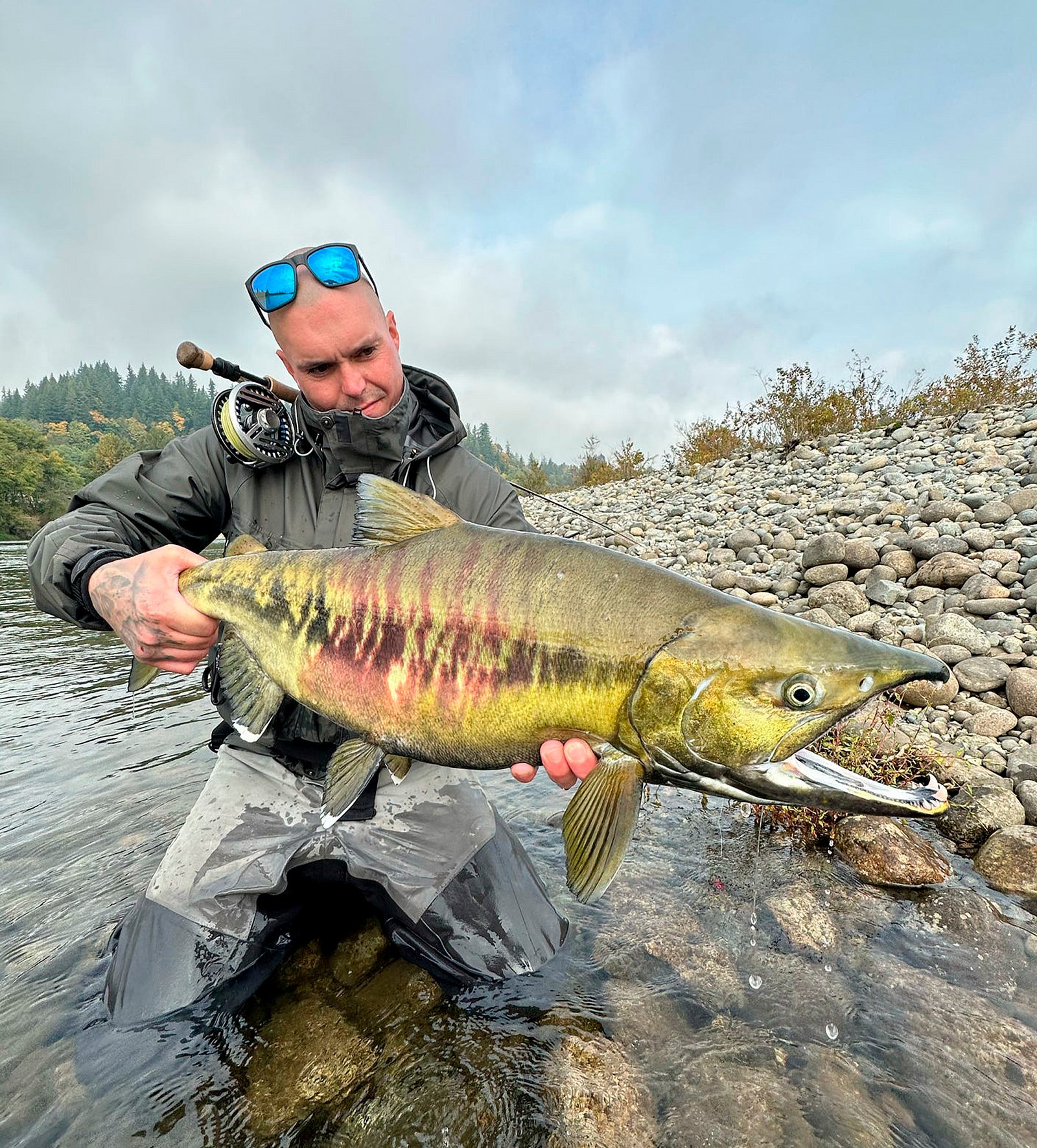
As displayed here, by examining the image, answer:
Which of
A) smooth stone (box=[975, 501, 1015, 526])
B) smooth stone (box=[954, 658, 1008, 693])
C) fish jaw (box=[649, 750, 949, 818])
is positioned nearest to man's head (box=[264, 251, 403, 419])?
fish jaw (box=[649, 750, 949, 818])

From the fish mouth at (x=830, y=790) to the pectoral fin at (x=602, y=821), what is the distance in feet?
1.11

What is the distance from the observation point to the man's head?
3.32 metres

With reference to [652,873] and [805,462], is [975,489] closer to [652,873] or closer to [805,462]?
[805,462]

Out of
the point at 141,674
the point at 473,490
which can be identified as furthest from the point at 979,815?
the point at 141,674

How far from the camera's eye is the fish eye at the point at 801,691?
1.89m

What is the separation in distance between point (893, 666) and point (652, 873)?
2661 mm

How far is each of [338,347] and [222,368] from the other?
1016 mm

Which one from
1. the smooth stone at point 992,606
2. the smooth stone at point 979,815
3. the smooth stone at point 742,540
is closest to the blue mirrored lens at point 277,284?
the smooth stone at point 979,815

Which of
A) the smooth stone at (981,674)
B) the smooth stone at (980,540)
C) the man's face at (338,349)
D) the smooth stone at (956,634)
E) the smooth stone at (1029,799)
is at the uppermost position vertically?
the man's face at (338,349)

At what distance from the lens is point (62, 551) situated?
289 centimetres

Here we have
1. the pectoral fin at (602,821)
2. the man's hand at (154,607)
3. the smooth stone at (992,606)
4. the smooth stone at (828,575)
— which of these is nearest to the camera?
the pectoral fin at (602,821)

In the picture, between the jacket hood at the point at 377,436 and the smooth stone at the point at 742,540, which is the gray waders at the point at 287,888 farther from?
the smooth stone at the point at 742,540

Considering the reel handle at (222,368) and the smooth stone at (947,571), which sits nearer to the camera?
the reel handle at (222,368)

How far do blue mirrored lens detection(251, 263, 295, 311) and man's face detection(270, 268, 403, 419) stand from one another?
1.7 inches
